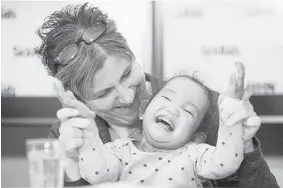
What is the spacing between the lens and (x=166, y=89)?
4.00 ft

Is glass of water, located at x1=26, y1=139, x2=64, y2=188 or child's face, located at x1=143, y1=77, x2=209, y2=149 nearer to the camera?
glass of water, located at x1=26, y1=139, x2=64, y2=188

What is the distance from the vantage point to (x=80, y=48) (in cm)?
129

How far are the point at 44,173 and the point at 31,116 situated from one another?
836 millimetres

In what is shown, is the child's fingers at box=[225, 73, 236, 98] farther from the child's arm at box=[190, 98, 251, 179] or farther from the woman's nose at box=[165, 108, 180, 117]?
the woman's nose at box=[165, 108, 180, 117]

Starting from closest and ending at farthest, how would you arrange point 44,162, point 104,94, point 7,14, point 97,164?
point 44,162, point 97,164, point 104,94, point 7,14

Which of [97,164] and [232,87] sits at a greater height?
[232,87]

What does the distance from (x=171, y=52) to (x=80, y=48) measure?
0.59m

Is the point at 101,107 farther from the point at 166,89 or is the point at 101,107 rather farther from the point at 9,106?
the point at 9,106

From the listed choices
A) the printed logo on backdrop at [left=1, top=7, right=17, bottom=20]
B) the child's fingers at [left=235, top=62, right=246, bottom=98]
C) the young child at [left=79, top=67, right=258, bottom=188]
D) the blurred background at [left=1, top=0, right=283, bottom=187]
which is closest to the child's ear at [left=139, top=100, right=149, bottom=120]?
the young child at [left=79, top=67, right=258, bottom=188]

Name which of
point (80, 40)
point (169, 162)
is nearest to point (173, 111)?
point (169, 162)

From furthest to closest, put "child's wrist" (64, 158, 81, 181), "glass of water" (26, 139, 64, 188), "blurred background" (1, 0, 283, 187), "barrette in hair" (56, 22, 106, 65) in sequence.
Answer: "blurred background" (1, 0, 283, 187)
"barrette in hair" (56, 22, 106, 65)
"child's wrist" (64, 158, 81, 181)
"glass of water" (26, 139, 64, 188)

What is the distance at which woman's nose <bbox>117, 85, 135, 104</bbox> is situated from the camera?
1259mm

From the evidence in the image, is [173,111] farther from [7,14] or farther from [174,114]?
[7,14]

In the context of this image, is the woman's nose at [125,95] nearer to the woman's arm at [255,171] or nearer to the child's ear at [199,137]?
the child's ear at [199,137]
